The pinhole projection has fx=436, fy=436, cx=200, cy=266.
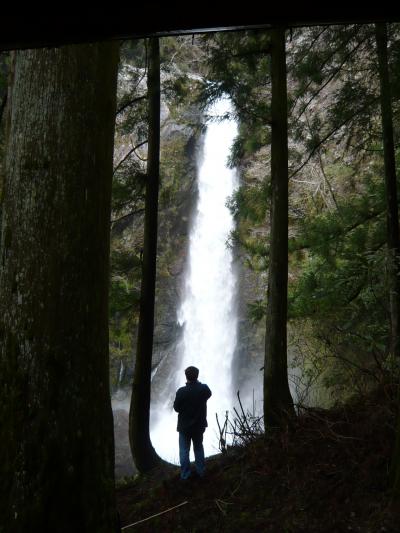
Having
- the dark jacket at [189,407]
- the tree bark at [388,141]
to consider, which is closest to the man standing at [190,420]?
the dark jacket at [189,407]

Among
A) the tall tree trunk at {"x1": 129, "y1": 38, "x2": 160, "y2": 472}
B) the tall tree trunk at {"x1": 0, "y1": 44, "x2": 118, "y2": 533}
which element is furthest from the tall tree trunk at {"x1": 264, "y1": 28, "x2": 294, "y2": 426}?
the tall tree trunk at {"x1": 0, "y1": 44, "x2": 118, "y2": 533}

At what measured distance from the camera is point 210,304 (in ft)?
74.1

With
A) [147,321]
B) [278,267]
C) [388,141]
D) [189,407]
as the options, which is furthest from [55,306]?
[388,141]

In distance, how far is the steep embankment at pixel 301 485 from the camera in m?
3.59

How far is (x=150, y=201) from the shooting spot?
8.14 m

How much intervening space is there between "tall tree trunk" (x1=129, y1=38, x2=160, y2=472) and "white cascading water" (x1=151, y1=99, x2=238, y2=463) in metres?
11.0

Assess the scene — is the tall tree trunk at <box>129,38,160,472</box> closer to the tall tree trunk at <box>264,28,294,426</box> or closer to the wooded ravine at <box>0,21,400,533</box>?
the wooded ravine at <box>0,21,400,533</box>

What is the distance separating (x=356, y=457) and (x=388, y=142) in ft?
16.3

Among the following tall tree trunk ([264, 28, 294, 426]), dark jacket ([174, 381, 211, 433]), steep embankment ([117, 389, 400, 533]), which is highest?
tall tree trunk ([264, 28, 294, 426])

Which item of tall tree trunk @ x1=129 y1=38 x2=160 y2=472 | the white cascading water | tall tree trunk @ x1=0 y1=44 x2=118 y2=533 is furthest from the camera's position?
the white cascading water

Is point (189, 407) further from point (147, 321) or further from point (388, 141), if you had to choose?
point (388, 141)

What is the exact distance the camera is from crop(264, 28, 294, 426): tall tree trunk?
6.24 metres

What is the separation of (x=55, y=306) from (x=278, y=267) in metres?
4.35

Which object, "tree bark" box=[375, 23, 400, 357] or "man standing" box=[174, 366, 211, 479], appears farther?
"tree bark" box=[375, 23, 400, 357]
